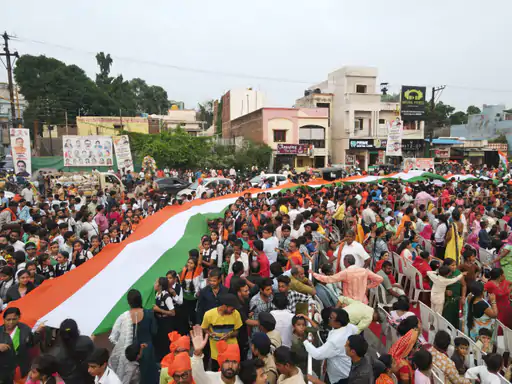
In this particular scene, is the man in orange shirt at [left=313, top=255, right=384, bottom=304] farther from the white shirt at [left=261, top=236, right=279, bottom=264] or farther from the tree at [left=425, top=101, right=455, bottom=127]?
the tree at [left=425, top=101, right=455, bottom=127]

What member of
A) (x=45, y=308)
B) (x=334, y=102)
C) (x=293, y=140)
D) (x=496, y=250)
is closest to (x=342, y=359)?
(x=45, y=308)

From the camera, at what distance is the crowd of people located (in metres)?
3.51

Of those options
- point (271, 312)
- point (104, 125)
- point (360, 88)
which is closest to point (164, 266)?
point (271, 312)

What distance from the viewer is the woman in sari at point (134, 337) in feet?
13.0

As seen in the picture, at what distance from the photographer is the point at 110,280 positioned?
526 centimetres

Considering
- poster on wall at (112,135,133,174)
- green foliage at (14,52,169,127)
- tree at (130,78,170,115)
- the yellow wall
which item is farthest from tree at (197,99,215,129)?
poster on wall at (112,135,133,174)

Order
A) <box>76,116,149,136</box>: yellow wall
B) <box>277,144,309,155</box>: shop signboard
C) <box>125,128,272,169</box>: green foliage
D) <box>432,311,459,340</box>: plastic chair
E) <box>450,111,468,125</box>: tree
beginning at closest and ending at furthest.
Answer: <box>432,311,459,340</box>: plastic chair
<box>125,128,272,169</box>: green foliage
<box>277,144,309,155</box>: shop signboard
<box>76,116,149,136</box>: yellow wall
<box>450,111,468,125</box>: tree

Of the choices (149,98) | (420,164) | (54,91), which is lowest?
(420,164)

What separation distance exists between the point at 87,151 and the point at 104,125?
1361 centimetres

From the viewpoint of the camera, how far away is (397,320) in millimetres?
4820

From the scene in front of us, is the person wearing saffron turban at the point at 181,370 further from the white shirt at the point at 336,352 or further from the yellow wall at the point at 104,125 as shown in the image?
the yellow wall at the point at 104,125

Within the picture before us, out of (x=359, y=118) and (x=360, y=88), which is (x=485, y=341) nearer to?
(x=359, y=118)

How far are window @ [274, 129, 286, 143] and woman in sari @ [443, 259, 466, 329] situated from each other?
2934 cm

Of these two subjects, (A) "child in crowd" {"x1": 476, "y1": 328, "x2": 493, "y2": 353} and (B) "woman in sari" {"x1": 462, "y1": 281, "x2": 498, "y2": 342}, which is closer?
(A) "child in crowd" {"x1": 476, "y1": 328, "x2": 493, "y2": 353}
